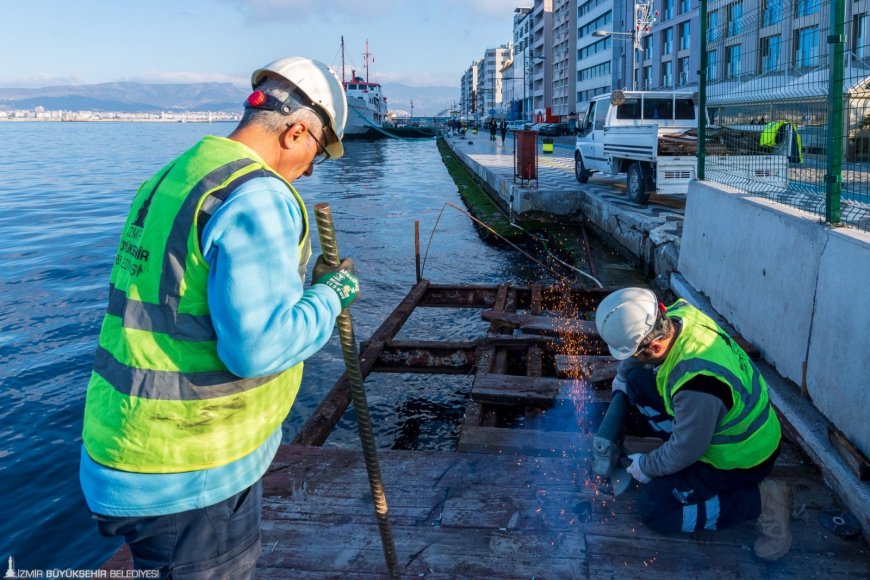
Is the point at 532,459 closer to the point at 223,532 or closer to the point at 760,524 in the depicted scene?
the point at 760,524

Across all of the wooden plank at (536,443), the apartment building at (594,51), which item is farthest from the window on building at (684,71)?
the wooden plank at (536,443)

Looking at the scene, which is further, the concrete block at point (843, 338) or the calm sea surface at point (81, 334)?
the calm sea surface at point (81, 334)

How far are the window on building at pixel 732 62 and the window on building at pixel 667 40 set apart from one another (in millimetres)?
47241

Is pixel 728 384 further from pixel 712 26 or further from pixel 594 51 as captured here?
pixel 594 51

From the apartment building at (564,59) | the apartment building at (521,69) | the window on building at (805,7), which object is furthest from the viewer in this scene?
the apartment building at (521,69)

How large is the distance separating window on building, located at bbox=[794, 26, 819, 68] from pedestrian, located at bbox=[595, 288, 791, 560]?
95.6 inches

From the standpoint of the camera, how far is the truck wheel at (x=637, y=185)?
48.0ft

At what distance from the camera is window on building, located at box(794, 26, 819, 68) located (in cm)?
459

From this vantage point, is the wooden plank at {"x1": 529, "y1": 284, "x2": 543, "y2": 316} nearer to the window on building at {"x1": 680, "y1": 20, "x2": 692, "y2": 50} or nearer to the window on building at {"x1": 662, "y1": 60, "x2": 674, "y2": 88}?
the window on building at {"x1": 680, "y1": 20, "x2": 692, "y2": 50}

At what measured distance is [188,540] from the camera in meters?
1.92

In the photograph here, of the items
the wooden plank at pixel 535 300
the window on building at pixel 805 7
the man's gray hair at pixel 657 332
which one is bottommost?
the wooden plank at pixel 535 300

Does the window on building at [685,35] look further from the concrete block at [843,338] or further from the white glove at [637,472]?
the white glove at [637,472]

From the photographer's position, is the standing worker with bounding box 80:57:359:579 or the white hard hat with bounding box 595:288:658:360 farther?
the white hard hat with bounding box 595:288:658:360

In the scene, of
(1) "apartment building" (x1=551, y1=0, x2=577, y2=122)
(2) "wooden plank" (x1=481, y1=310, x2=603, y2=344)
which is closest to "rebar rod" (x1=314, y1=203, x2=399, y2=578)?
(2) "wooden plank" (x1=481, y1=310, x2=603, y2=344)
